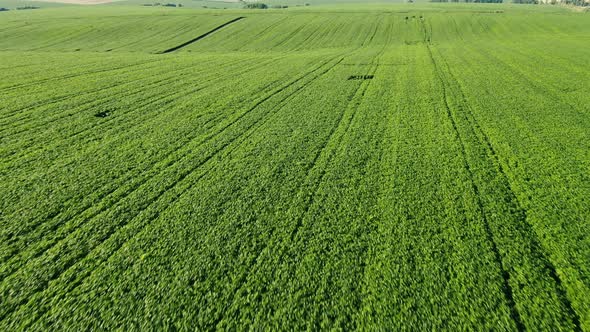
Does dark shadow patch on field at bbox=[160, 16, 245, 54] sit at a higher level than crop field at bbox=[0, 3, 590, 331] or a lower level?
higher

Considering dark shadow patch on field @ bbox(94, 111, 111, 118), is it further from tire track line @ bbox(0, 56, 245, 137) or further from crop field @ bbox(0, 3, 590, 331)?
tire track line @ bbox(0, 56, 245, 137)

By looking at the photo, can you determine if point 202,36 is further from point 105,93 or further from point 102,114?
point 102,114

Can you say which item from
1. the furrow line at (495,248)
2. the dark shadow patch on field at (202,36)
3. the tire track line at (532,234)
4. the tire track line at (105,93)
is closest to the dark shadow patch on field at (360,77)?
the tire track line at (532,234)

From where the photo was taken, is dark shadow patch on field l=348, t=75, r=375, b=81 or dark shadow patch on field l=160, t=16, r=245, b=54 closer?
dark shadow patch on field l=348, t=75, r=375, b=81

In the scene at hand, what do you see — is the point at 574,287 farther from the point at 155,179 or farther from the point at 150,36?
the point at 150,36

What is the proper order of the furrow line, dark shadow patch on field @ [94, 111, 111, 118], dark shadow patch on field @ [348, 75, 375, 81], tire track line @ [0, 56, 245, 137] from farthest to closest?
1. dark shadow patch on field @ [348, 75, 375, 81]
2. dark shadow patch on field @ [94, 111, 111, 118]
3. tire track line @ [0, 56, 245, 137]
4. the furrow line

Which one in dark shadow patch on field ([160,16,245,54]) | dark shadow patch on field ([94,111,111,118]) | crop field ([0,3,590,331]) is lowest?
crop field ([0,3,590,331])

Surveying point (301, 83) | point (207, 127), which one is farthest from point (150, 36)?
point (207, 127)

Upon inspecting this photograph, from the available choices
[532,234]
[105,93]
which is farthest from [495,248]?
[105,93]

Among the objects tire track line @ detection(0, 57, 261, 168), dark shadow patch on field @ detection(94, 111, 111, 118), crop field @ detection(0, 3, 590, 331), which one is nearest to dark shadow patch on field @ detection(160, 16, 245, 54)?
tire track line @ detection(0, 57, 261, 168)
